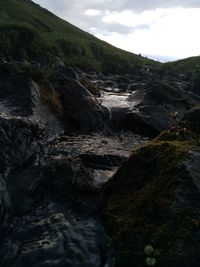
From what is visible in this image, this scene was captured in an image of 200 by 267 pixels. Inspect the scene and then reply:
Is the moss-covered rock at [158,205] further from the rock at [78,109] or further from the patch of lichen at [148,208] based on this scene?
the rock at [78,109]

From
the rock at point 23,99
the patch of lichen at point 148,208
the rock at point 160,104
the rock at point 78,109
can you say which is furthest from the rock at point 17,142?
the rock at point 160,104

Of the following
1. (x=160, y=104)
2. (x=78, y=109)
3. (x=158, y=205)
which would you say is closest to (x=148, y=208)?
(x=158, y=205)

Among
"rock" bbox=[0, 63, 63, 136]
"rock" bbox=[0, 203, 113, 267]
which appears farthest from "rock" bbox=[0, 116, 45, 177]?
"rock" bbox=[0, 203, 113, 267]

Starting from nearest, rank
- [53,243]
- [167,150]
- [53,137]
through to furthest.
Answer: [53,243] → [167,150] → [53,137]

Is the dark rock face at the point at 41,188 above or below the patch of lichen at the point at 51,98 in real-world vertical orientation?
below

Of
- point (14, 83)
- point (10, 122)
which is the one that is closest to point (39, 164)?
point (10, 122)

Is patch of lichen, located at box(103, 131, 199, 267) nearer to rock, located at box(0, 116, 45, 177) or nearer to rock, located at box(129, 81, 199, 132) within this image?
rock, located at box(0, 116, 45, 177)

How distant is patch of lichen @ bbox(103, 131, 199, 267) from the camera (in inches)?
321

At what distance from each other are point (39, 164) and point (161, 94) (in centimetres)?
1176

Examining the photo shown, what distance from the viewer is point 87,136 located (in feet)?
57.1

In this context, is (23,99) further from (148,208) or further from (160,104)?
(148,208)

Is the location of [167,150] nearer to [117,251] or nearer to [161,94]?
[117,251]

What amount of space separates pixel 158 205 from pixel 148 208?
0.24 meters

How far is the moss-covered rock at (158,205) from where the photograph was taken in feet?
26.5
